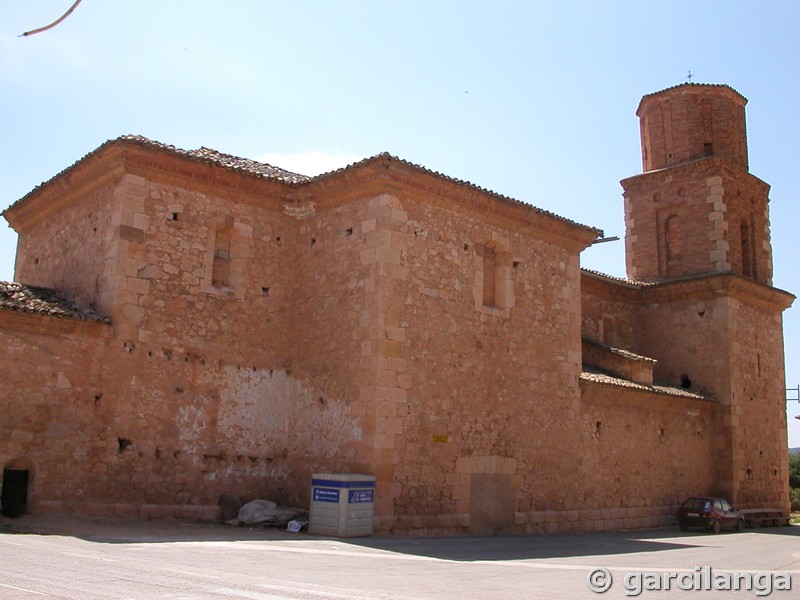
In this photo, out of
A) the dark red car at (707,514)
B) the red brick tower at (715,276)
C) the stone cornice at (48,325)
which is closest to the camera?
the stone cornice at (48,325)

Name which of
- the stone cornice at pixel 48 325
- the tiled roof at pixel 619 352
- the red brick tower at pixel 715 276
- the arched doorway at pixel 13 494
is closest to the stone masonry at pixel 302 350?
the stone cornice at pixel 48 325

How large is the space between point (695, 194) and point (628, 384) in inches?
318

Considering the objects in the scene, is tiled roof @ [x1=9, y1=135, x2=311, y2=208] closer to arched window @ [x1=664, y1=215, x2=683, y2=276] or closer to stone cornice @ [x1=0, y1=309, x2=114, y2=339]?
stone cornice @ [x1=0, y1=309, x2=114, y2=339]

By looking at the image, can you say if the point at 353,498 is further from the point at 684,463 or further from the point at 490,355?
the point at 684,463

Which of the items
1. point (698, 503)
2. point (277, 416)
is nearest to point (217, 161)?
point (277, 416)

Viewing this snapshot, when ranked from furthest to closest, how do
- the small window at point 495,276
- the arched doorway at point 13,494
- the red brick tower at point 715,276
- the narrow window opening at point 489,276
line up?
1. the red brick tower at point 715,276
2. the narrow window opening at point 489,276
3. the small window at point 495,276
4. the arched doorway at point 13,494

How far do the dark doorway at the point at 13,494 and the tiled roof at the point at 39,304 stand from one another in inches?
101

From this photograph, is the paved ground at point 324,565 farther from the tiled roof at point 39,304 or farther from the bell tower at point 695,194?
the bell tower at point 695,194

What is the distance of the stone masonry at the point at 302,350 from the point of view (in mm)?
13992

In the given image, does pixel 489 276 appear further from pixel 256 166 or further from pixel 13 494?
pixel 13 494

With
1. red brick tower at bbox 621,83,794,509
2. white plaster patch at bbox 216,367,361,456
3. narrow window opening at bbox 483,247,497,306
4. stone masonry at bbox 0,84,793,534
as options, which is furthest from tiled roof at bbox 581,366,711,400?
white plaster patch at bbox 216,367,361,456

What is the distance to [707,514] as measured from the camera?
68.7 feet

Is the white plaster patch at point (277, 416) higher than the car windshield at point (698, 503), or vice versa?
the white plaster patch at point (277, 416)

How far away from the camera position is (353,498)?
13.8m
